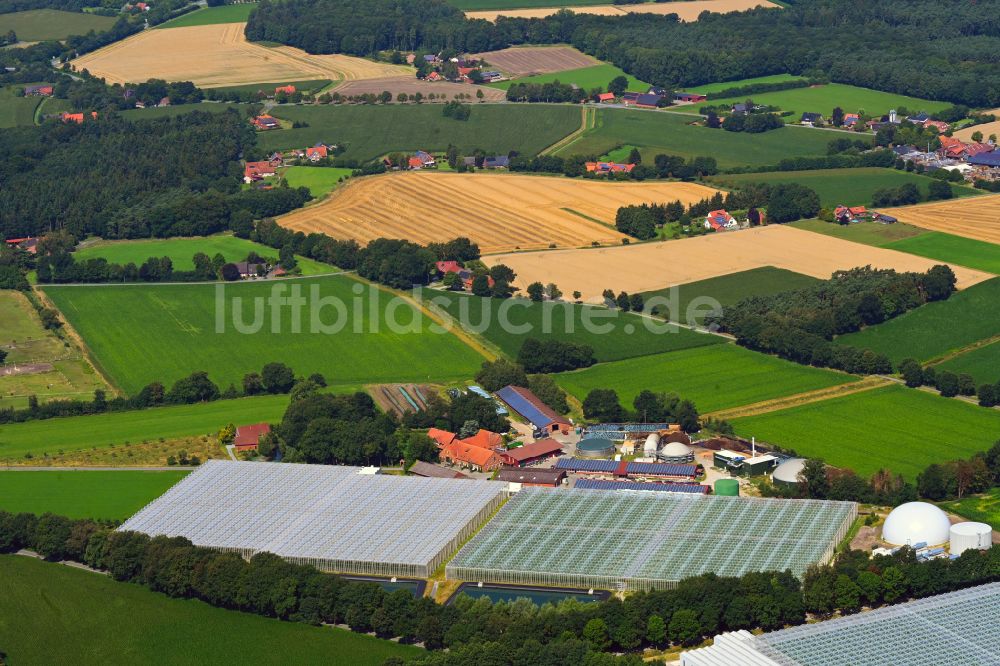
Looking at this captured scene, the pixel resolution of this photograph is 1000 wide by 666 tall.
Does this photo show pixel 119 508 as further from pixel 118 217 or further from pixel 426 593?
pixel 118 217

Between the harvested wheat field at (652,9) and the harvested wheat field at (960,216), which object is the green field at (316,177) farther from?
the harvested wheat field at (652,9)

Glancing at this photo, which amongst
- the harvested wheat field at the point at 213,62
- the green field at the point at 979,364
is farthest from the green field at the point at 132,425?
the harvested wheat field at the point at 213,62

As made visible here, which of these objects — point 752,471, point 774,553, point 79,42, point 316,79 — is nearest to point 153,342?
point 752,471

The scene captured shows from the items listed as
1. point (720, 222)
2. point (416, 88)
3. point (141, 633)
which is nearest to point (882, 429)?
point (141, 633)

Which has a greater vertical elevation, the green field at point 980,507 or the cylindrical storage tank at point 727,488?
the green field at point 980,507

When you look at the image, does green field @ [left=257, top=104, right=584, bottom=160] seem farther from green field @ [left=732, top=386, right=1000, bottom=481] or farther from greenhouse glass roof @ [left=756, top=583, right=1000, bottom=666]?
greenhouse glass roof @ [left=756, top=583, right=1000, bottom=666]

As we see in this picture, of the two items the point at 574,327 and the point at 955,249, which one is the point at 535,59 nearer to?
the point at 955,249
